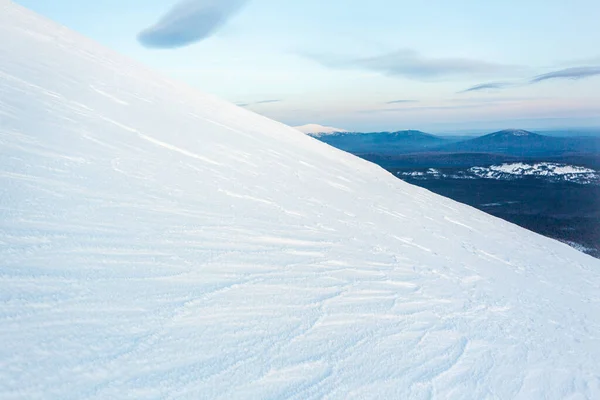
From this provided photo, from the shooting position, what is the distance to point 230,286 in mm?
2664

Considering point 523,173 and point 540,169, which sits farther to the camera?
point 540,169

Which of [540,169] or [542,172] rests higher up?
[540,169]

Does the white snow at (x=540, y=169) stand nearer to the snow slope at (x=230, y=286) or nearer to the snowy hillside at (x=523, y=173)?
the snowy hillside at (x=523, y=173)

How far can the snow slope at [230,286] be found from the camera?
1.93 metres

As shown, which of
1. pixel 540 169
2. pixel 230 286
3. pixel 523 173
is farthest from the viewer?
pixel 540 169

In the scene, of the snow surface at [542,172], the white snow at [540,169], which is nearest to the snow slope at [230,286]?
the snow surface at [542,172]

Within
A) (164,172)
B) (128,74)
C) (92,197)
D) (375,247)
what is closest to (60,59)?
(128,74)

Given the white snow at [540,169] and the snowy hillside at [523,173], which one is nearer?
the snowy hillside at [523,173]

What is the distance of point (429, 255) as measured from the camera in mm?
4402

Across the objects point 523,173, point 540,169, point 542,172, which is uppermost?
point 540,169

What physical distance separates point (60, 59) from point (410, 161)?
A: 127236 millimetres

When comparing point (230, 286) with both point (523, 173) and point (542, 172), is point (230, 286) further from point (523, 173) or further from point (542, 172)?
point (542, 172)

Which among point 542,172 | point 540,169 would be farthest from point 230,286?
point 540,169

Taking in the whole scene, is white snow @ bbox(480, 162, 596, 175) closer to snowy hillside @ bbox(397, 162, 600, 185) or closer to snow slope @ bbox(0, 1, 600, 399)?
snowy hillside @ bbox(397, 162, 600, 185)
